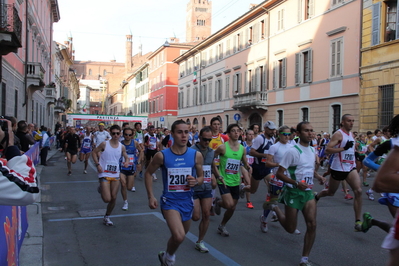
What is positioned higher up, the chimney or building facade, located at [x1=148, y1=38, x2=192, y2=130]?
the chimney

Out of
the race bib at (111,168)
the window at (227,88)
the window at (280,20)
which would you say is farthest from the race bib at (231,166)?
the window at (227,88)

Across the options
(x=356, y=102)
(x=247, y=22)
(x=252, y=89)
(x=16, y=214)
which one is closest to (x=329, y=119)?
(x=356, y=102)

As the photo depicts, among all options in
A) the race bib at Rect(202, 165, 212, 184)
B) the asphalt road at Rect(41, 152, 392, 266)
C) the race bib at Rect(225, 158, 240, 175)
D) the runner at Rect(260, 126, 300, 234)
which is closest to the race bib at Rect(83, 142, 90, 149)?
the asphalt road at Rect(41, 152, 392, 266)

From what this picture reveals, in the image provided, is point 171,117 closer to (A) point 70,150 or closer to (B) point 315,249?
(A) point 70,150

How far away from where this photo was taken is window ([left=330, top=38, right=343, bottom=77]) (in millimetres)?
23297

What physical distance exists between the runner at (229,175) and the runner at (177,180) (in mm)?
1649

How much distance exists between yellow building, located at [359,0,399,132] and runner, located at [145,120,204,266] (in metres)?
16.7

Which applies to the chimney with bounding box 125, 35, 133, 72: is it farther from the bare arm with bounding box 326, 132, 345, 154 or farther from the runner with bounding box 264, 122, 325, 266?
the runner with bounding box 264, 122, 325, 266

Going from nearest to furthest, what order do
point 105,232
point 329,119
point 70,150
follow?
point 105,232, point 70,150, point 329,119

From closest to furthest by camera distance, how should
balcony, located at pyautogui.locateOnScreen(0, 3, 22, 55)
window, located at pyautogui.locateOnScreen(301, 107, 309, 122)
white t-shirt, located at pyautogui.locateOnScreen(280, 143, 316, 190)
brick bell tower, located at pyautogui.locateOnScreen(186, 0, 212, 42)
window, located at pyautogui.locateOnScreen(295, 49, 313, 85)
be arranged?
1. white t-shirt, located at pyautogui.locateOnScreen(280, 143, 316, 190)
2. balcony, located at pyautogui.locateOnScreen(0, 3, 22, 55)
3. window, located at pyautogui.locateOnScreen(295, 49, 313, 85)
4. window, located at pyautogui.locateOnScreen(301, 107, 309, 122)
5. brick bell tower, located at pyautogui.locateOnScreen(186, 0, 212, 42)

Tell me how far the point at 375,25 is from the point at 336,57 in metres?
3.43

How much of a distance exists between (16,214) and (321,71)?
23002 mm

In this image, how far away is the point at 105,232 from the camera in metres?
6.78

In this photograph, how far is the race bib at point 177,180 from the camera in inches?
187
